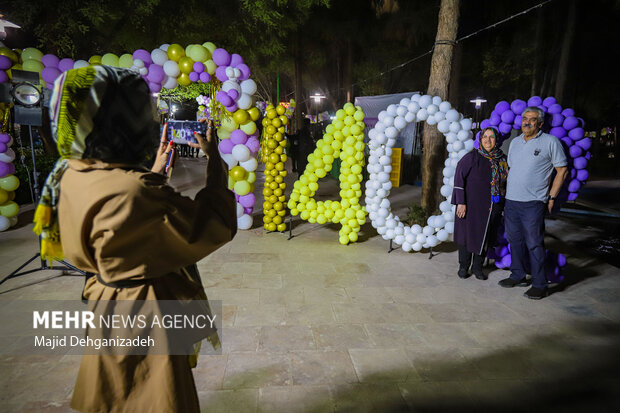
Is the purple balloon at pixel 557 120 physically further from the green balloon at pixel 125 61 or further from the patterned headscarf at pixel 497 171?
the green balloon at pixel 125 61

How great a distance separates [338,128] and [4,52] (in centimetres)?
526

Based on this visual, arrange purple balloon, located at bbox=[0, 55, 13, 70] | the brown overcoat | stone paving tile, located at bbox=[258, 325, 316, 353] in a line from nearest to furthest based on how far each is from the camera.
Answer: the brown overcoat → stone paving tile, located at bbox=[258, 325, 316, 353] → purple balloon, located at bbox=[0, 55, 13, 70]

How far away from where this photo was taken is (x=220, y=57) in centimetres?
591

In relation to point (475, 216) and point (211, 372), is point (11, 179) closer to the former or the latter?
point (211, 372)

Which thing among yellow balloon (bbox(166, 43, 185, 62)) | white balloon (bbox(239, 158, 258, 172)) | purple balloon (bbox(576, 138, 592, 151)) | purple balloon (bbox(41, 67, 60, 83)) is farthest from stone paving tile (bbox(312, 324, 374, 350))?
purple balloon (bbox(41, 67, 60, 83))

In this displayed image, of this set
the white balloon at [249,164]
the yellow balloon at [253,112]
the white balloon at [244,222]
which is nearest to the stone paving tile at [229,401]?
the white balloon at [244,222]

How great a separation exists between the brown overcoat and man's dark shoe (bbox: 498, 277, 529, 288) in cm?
408

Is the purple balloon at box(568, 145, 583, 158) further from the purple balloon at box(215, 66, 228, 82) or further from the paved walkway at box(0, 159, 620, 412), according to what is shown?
the purple balloon at box(215, 66, 228, 82)

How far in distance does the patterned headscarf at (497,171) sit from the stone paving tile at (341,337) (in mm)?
2384

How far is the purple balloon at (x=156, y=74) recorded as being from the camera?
576 centimetres

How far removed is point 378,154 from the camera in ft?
17.6

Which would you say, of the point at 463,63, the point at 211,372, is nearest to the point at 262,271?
the point at 211,372

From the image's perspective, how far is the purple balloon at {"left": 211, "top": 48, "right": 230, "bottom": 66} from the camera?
232 inches

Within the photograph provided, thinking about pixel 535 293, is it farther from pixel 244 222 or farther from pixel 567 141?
pixel 244 222
